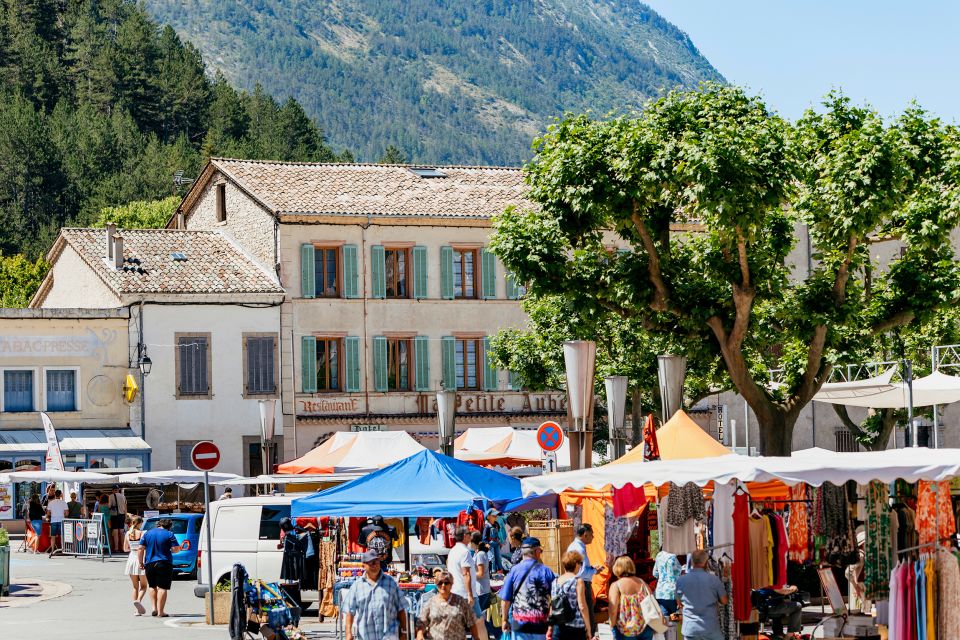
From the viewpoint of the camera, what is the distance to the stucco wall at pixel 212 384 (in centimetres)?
4141

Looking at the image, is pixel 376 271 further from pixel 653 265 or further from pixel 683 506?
pixel 683 506

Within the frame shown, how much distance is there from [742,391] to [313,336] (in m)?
21.0

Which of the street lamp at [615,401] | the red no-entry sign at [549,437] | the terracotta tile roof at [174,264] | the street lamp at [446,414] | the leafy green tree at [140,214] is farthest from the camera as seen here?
the leafy green tree at [140,214]

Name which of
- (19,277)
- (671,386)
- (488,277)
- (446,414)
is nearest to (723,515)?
(671,386)

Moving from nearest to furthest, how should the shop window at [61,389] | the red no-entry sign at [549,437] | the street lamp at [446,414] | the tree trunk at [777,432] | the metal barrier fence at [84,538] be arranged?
the tree trunk at [777,432] → the red no-entry sign at [549,437] → the street lamp at [446,414] → the metal barrier fence at [84,538] → the shop window at [61,389]

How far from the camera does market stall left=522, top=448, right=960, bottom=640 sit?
554 inches

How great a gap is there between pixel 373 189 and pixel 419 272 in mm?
2986

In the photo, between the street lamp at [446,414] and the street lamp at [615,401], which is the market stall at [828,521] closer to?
the street lamp at [615,401]

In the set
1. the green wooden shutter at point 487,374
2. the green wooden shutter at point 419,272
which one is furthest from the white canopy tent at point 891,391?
the green wooden shutter at point 419,272

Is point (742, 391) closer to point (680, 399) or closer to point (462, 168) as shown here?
point (680, 399)

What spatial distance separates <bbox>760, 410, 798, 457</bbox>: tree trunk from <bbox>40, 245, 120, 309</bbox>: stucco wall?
22.5 m

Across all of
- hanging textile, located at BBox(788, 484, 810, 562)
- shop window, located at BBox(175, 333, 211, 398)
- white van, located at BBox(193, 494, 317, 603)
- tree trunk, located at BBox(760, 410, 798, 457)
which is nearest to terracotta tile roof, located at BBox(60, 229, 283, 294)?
shop window, located at BBox(175, 333, 211, 398)

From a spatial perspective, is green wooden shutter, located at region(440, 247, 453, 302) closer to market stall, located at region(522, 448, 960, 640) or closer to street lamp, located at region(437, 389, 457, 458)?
street lamp, located at region(437, 389, 457, 458)

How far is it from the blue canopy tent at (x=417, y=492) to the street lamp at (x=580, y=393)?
183 cm
